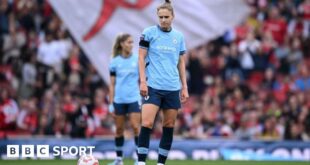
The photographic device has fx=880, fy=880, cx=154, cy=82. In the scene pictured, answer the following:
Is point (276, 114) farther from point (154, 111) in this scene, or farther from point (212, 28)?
point (154, 111)

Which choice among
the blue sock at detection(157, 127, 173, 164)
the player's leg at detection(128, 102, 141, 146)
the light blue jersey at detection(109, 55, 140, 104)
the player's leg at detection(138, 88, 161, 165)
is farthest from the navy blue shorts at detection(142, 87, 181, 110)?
the light blue jersey at detection(109, 55, 140, 104)

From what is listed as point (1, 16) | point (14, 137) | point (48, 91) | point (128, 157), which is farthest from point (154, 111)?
point (1, 16)

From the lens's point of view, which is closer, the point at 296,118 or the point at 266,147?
the point at 266,147

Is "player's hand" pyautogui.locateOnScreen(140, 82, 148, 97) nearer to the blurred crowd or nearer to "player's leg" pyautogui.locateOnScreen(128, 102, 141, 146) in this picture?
"player's leg" pyautogui.locateOnScreen(128, 102, 141, 146)

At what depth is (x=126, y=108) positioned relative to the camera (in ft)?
53.9

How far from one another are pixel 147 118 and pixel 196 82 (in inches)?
425

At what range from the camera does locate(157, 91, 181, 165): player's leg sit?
13.1m

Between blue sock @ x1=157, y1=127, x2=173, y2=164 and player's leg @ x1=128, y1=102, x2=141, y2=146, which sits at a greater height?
player's leg @ x1=128, y1=102, x2=141, y2=146

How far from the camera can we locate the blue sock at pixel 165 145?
13.1m

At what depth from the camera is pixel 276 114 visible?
22625 mm

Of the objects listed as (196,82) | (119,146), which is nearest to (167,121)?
(119,146)

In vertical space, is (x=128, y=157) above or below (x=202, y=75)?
below

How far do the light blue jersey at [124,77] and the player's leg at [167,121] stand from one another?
3198 mm

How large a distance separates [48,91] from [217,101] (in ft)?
14.6
